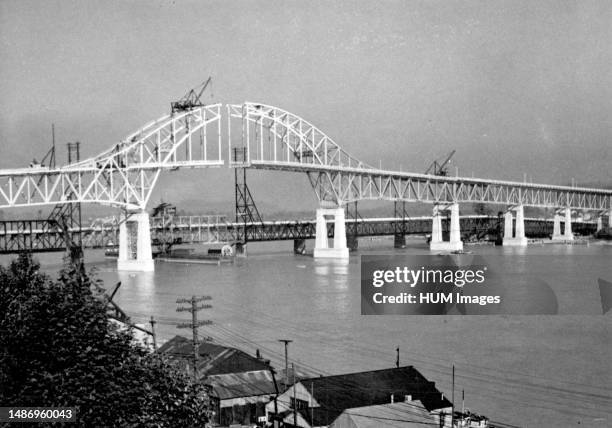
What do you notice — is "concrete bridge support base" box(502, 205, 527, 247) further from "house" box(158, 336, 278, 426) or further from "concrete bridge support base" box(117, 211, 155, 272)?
"house" box(158, 336, 278, 426)

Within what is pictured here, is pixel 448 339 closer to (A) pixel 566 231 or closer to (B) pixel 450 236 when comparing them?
(B) pixel 450 236

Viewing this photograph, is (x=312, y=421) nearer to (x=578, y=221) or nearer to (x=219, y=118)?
(x=219, y=118)

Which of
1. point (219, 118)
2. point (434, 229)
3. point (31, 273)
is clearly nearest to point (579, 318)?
point (31, 273)

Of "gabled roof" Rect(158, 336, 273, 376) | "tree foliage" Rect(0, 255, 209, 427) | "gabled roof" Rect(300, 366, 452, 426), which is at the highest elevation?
"tree foliage" Rect(0, 255, 209, 427)

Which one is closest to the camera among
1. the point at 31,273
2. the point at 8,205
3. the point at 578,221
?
the point at 31,273

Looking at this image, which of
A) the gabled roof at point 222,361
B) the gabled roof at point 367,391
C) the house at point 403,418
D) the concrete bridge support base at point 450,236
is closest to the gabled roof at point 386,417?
the house at point 403,418

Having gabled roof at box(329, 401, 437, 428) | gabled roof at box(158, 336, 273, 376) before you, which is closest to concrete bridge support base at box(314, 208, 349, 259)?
gabled roof at box(158, 336, 273, 376)

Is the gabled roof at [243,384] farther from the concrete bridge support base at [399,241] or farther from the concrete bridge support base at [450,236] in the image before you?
the concrete bridge support base at [399,241]
